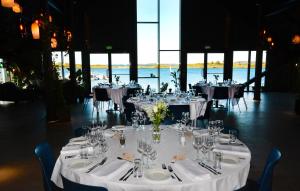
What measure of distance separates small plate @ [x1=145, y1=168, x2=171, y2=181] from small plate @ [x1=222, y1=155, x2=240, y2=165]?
66 centimetres

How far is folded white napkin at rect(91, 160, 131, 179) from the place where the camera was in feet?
7.99

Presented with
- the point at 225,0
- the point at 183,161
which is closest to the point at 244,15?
the point at 225,0

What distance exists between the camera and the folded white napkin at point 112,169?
243 cm

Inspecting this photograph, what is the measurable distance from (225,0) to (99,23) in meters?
6.14

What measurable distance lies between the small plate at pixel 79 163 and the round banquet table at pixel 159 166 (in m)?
0.01

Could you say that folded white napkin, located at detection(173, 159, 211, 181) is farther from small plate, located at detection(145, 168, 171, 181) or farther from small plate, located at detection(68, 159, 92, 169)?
small plate, located at detection(68, 159, 92, 169)

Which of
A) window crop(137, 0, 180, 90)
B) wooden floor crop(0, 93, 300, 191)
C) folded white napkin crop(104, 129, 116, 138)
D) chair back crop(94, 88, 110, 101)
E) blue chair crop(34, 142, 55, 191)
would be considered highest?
window crop(137, 0, 180, 90)

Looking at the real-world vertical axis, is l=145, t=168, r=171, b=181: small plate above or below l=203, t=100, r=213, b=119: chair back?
below

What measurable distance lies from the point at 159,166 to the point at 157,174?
18 centimetres

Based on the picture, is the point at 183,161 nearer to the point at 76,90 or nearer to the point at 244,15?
the point at 76,90

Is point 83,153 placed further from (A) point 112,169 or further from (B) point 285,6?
(B) point 285,6

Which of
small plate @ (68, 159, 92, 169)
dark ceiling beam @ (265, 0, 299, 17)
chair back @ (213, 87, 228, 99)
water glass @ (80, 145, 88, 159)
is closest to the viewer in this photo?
small plate @ (68, 159, 92, 169)

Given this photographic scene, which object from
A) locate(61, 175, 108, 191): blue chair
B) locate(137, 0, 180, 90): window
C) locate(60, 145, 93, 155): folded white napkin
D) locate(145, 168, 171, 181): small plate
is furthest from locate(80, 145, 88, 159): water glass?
locate(137, 0, 180, 90): window

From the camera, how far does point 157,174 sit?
7.94 feet
